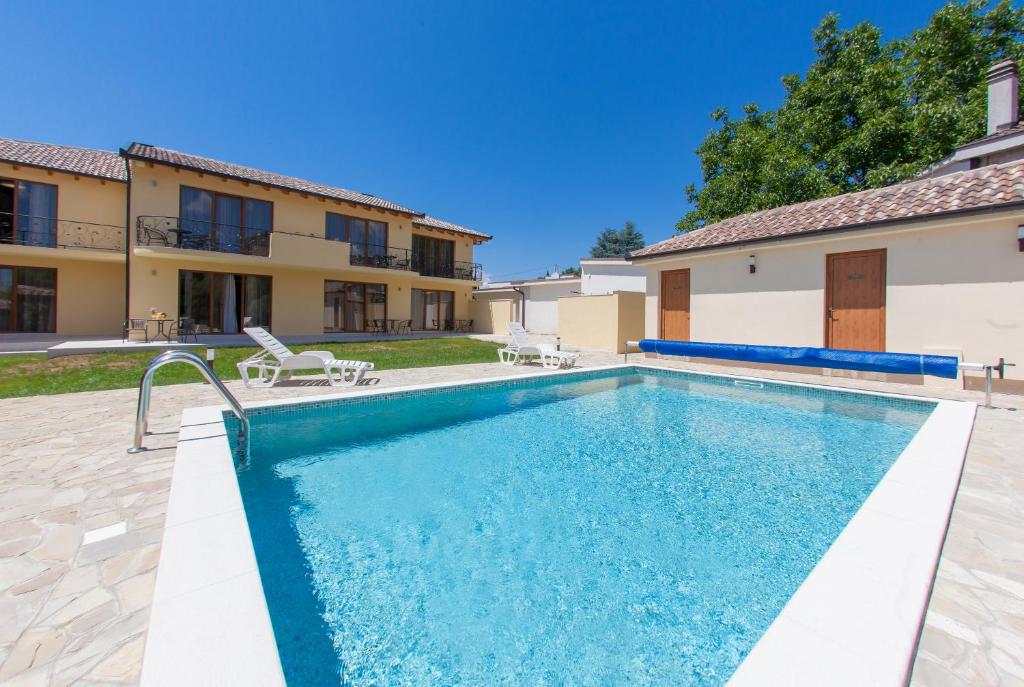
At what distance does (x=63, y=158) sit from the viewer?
1566 cm

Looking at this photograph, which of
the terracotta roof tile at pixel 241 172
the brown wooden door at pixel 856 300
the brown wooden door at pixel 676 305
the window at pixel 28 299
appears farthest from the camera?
the window at pixel 28 299

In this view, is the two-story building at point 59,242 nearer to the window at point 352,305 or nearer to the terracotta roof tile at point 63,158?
the terracotta roof tile at point 63,158

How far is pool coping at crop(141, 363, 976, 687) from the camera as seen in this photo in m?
1.60

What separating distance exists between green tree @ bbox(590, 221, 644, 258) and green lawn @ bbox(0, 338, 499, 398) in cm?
5571

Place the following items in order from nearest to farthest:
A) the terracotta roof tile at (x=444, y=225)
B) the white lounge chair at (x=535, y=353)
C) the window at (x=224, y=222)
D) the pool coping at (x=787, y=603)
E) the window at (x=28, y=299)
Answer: the pool coping at (x=787, y=603) → the white lounge chair at (x=535, y=353) → the window at (x=28, y=299) → the window at (x=224, y=222) → the terracotta roof tile at (x=444, y=225)

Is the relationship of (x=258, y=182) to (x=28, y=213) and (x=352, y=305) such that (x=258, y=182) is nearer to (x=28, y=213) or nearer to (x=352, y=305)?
(x=352, y=305)

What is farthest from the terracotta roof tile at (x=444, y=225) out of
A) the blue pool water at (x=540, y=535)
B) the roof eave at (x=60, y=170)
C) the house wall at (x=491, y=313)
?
the blue pool water at (x=540, y=535)

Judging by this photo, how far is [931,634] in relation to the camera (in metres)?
1.86

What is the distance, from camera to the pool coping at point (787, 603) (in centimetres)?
160

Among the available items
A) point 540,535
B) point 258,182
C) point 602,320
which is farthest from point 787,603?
point 258,182

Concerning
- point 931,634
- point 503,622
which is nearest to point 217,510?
point 503,622

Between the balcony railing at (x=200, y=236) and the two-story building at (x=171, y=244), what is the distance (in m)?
0.04

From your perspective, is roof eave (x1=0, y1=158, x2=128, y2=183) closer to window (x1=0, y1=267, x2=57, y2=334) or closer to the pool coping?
window (x1=0, y1=267, x2=57, y2=334)

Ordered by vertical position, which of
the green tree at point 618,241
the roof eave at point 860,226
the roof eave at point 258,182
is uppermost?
the green tree at point 618,241
